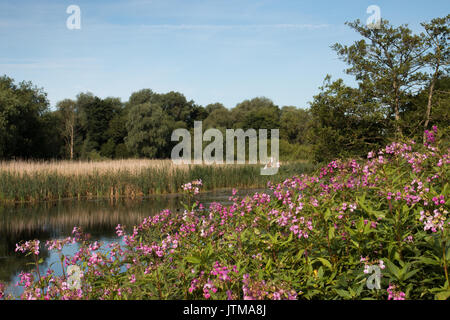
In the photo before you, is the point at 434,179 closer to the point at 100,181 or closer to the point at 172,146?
the point at 100,181

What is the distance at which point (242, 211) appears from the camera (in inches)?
188

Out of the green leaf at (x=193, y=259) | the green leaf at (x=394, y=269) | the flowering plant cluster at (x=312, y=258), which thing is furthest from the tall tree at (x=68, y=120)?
the green leaf at (x=394, y=269)

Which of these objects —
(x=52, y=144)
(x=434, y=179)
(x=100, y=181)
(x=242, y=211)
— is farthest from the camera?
(x=52, y=144)

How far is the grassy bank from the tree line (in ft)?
17.8

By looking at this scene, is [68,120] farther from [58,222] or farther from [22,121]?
[58,222]

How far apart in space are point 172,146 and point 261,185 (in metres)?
28.8

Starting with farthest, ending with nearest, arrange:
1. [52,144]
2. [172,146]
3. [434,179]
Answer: [172,146], [52,144], [434,179]

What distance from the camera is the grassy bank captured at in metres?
15.0

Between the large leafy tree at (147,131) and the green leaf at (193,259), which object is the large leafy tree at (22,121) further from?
the green leaf at (193,259)

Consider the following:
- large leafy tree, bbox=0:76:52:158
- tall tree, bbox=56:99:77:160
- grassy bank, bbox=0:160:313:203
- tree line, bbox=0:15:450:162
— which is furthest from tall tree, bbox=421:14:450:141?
tall tree, bbox=56:99:77:160

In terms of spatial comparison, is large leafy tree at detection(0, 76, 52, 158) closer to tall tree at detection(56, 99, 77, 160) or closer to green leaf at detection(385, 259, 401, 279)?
tall tree at detection(56, 99, 77, 160)

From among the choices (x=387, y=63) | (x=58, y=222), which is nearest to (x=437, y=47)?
(x=387, y=63)

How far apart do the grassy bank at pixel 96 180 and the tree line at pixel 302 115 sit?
17.8 feet
